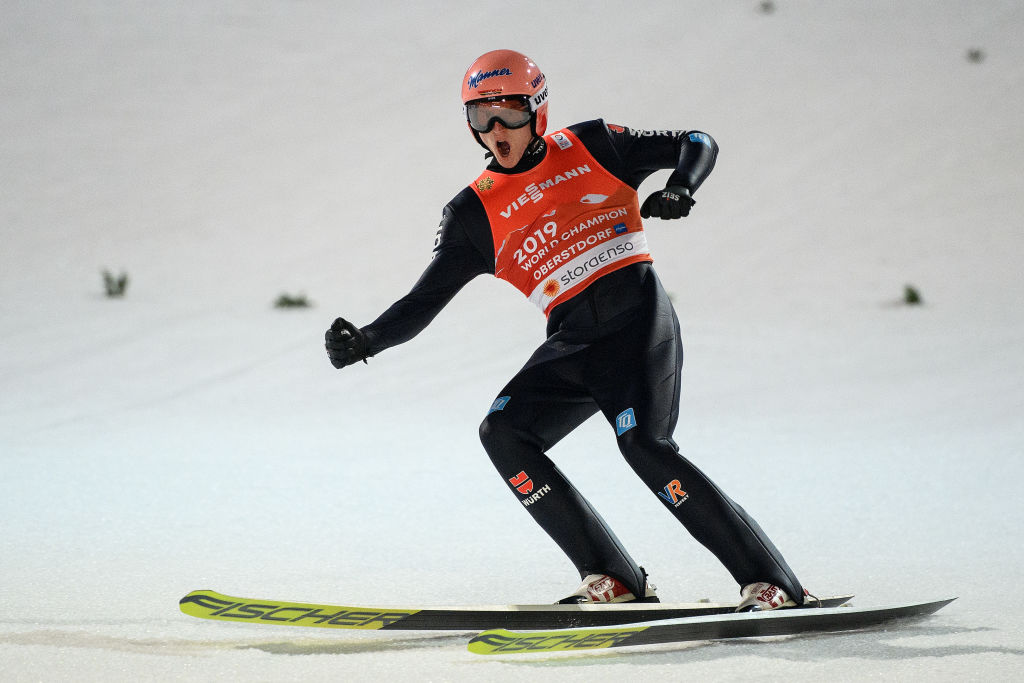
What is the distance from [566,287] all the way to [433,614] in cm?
109

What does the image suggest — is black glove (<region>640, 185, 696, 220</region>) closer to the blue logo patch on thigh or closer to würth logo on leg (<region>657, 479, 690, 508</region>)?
the blue logo patch on thigh

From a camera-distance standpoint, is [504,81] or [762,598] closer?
[762,598]

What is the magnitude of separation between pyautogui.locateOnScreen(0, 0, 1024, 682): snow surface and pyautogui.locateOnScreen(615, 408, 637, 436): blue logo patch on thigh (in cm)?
65

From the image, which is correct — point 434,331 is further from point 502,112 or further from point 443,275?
point 502,112

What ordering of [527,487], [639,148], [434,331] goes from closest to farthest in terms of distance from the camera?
[527,487], [639,148], [434,331]

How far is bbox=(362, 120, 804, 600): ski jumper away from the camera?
3.34 meters

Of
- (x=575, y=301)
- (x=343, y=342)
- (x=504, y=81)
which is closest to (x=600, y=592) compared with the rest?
(x=575, y=301)

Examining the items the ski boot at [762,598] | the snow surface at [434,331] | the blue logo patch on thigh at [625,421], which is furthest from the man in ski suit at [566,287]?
the snow surface at [434,331]

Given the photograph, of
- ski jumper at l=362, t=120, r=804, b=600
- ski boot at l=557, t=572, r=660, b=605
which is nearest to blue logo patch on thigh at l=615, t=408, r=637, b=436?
ski jumper at l=362, t=120, r=804, b=600

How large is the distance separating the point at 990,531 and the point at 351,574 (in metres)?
2.56

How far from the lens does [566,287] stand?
3.47m

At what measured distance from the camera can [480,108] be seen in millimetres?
3449

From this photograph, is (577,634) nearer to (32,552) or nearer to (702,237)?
(32,552)

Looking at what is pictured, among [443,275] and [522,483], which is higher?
[443,275]
